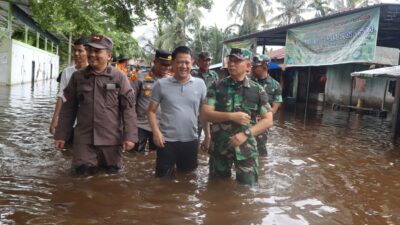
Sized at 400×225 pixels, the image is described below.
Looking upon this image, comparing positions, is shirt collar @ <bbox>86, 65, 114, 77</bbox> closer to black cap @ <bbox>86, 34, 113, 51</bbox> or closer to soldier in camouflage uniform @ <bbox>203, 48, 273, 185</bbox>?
black cap @ <bbox>86, 34, 113, 51</bbox>

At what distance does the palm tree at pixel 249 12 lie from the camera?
34.8 metres

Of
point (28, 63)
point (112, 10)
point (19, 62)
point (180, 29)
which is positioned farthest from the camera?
point (180, 29)

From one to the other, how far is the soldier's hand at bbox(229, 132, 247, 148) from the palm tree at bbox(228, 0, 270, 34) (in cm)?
3223

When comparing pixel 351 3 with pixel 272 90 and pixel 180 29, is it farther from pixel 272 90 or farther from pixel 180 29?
pixel 272 90

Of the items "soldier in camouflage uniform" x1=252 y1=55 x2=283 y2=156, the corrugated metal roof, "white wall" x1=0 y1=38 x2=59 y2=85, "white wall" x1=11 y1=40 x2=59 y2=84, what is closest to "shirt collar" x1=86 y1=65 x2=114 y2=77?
"soldier in camouflage uniform" x1=252 y1=55 x2=283 y2=156

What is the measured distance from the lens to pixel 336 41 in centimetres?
1309

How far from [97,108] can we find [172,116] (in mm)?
795

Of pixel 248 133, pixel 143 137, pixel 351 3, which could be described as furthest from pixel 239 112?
pixel 351 3

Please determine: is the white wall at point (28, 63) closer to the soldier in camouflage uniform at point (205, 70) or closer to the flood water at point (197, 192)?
the flood water at point (197, 192)

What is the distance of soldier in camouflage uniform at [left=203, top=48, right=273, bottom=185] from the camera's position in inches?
156

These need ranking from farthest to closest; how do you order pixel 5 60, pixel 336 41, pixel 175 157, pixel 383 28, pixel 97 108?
pixel 5 60 → pixel 383 28 → pixel 336 41 → pixel 175 157 → pixel 97 108

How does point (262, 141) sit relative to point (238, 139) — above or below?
below

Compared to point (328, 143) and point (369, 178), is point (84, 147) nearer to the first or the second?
point (369, 178)

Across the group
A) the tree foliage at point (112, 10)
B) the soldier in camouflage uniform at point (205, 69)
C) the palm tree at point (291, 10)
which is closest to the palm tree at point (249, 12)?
the palm tree at point (291, 10)
